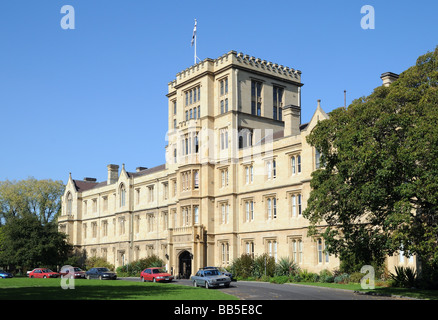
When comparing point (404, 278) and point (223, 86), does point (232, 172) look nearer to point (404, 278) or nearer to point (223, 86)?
point (223, 86)

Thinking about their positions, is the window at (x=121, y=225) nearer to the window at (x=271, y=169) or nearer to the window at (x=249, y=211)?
the window at (x=249, y=211)

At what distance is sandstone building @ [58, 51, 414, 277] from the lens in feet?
142

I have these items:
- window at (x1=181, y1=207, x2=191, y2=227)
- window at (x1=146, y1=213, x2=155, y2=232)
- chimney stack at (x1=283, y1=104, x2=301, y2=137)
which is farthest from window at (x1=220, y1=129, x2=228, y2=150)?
window at (x1=146, y1=213, x2=155, y2=232)

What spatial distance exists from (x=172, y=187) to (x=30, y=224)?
68.6 ft

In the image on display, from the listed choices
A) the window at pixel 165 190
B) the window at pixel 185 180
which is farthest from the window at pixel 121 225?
the window at pixel 185 180

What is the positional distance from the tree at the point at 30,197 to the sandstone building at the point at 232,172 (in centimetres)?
3554

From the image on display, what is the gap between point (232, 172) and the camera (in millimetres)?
49031

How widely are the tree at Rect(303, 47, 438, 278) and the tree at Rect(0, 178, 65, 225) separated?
7066cm

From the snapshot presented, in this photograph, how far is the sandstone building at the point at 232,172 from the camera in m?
43.4

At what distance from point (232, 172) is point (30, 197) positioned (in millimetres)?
54221

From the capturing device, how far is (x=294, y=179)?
43188 mm

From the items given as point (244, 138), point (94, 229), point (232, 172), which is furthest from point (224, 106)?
point (94, 229)
